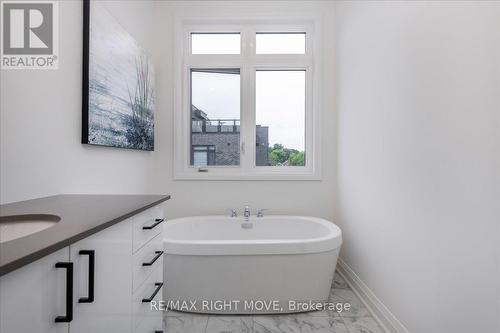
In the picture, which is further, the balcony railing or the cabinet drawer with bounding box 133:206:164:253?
the balcony railing

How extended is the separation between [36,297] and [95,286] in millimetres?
247

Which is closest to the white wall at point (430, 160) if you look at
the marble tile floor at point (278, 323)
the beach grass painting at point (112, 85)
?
the marble tile floor at point (278, 323)

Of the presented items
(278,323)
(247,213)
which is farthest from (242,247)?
(247,213)

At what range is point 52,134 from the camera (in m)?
1.31

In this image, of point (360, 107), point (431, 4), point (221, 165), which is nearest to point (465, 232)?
point (431, 4)

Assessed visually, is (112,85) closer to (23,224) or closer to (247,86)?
(23,224)

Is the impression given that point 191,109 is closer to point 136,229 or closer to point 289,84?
point 289,84

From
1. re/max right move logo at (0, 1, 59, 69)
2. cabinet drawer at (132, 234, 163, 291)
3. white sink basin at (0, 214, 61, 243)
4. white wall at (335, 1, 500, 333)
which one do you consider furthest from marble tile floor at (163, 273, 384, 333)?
re/max right move logo at (0, 1, 59, 69)

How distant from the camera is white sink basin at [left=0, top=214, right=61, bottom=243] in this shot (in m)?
0.83

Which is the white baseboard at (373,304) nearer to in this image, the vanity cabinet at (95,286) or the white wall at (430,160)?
the white wall at (430,160)

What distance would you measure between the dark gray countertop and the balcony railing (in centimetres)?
165

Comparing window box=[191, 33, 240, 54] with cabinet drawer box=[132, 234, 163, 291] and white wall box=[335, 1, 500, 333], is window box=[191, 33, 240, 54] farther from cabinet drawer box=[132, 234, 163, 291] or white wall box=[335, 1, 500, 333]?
cabinet drawer box=[132, 234, 163, 291]

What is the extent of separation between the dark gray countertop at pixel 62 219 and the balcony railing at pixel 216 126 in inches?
65.1

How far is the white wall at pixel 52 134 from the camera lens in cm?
109
